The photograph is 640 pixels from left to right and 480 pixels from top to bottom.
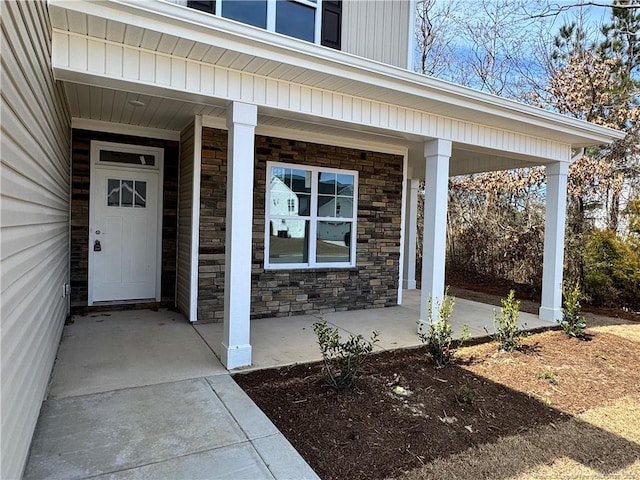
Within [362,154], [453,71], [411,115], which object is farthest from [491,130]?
[453,71]

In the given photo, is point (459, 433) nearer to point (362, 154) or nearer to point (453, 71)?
→ point (362, 154)

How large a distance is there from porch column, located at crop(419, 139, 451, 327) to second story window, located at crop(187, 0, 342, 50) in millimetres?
1935

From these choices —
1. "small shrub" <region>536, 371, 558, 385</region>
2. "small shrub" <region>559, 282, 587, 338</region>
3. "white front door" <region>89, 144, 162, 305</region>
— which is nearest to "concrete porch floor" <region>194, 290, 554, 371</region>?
"small shrub" <region>559, 282, 587, 338</region>

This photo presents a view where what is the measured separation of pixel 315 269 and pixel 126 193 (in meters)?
2.89

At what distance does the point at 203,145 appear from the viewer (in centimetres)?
512

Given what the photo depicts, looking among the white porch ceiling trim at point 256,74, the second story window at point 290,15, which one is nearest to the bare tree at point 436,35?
the second story window at point 290,15

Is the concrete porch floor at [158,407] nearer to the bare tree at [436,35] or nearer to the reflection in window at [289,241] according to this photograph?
the reflection in window at [289,241]

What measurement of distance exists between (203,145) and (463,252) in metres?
8.20

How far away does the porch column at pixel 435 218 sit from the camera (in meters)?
→ 4.94

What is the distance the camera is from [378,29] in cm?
557

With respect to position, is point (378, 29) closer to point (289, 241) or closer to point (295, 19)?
point (295, 19)

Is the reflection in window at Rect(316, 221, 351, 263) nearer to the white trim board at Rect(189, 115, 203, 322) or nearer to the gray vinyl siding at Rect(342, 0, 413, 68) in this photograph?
the white trim board at Rect(189, 115, 203, 322)

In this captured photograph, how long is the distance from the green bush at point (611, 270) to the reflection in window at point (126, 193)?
7598 mm

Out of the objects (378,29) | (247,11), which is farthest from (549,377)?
(247,11)
